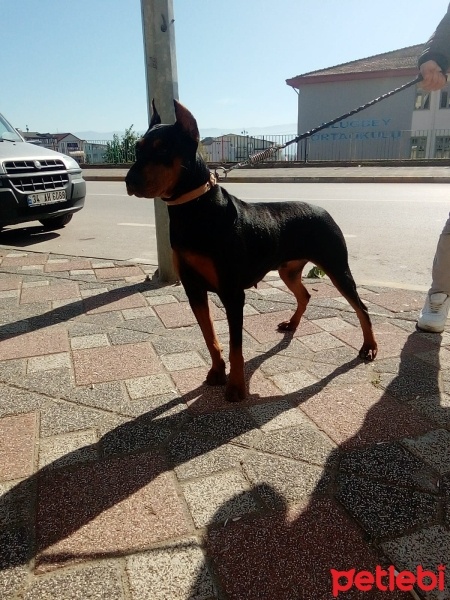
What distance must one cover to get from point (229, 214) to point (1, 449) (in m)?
1.55

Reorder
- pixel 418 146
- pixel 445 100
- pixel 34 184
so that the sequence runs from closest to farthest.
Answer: pixel 34 184 → pixel 418 146 → pixel 445 100

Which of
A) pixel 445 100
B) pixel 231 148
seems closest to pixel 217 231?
pixel 231 148

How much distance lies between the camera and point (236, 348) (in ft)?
8.16

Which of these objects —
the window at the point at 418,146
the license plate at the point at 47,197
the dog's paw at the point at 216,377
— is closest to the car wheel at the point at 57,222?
the license plate at the point at 47,197

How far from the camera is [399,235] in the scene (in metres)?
6.90

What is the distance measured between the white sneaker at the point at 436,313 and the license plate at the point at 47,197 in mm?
5816

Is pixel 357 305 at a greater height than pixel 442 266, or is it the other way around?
pixel 442 266

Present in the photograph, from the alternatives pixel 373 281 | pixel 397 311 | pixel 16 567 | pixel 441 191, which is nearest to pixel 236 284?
pixel 16 567

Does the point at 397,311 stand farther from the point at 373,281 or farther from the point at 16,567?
the point at 16,567

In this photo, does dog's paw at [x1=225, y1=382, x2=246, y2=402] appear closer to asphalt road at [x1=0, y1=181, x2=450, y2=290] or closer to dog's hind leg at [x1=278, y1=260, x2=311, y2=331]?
dog's hind leg at [x1=278, y1=260, x2=311, y2=331]

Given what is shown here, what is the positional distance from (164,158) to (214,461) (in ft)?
4.57

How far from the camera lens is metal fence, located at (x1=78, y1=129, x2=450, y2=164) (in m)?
27.5

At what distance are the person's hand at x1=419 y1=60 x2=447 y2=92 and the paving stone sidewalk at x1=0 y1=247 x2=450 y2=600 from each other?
165cm

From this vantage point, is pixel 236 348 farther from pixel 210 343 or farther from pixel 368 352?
pixel 368 352
